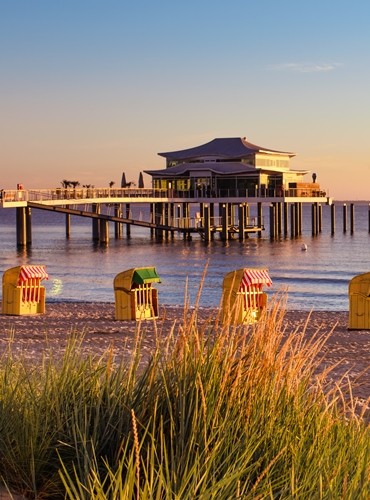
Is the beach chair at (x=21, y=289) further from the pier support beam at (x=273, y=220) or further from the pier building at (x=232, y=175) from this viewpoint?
the pier support beam at (x=273, y=220)

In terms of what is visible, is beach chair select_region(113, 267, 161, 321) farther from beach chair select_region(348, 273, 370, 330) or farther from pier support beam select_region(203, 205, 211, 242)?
pier support beam select_region(203, 205, 211, 242)

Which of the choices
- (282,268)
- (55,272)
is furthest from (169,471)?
(282,268)

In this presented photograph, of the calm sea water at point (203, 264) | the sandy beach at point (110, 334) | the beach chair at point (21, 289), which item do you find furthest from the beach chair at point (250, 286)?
the beach chair at point (21, 289)

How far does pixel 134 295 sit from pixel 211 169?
51650mm

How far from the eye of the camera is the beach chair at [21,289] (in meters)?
19.3

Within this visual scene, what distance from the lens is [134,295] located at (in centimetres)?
1853

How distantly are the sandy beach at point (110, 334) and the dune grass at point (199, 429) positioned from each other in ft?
11.7

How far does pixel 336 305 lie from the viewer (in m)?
28.3

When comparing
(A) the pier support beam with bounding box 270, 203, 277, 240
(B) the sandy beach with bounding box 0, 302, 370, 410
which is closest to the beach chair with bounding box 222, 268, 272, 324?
(B) the sandy beach with bounding box 0, 302, 370, 410

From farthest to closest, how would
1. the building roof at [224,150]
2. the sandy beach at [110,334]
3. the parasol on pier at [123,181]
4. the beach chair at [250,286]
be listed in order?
the parasol on pier at [123,181], the building roof at [224,150], the beach chair at [250,286], the sandy beach at [110,334]

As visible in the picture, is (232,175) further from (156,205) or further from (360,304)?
(360,304)

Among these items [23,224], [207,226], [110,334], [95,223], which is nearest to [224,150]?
[207,226]

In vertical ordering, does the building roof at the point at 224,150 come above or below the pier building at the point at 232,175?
above

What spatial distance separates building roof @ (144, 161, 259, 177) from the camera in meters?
68.7
